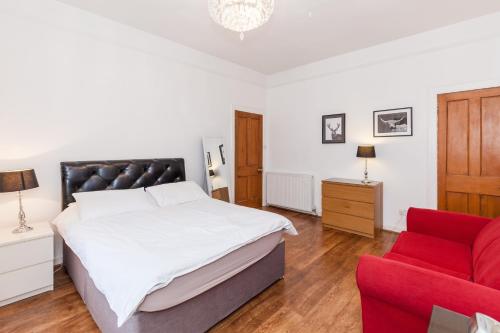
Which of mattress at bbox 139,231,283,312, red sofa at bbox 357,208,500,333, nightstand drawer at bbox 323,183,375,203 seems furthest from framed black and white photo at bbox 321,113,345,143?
mattress at bbox 139,231,283,312

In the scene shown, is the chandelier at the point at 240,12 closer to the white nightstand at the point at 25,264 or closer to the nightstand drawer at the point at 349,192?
the white nightstand at the point at 25,264

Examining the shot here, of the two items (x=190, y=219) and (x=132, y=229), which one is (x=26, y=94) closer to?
(x=132, y=229)

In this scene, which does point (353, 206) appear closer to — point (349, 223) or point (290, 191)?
point (349, 223)

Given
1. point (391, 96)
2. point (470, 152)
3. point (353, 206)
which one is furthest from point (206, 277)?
point (391, 96)

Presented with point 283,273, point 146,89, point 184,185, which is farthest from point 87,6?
point 283,273

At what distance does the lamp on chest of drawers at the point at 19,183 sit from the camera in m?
2.22

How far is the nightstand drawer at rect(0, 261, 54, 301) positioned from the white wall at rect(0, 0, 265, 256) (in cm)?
67

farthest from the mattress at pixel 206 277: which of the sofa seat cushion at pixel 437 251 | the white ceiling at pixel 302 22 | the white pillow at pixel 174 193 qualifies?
the white ceiling at pixel 302 22

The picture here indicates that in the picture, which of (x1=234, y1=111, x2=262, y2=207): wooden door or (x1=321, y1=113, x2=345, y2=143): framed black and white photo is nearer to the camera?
(x1=321, y1=113, x2=345, y2=143): framed black and white photo

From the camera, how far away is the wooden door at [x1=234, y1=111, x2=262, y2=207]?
4895mm

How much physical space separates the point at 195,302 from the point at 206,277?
190mm

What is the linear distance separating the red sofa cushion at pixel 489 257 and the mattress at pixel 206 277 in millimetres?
1439

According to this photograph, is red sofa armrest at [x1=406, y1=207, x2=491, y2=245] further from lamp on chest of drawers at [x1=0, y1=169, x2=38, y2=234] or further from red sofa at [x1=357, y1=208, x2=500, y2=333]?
lamp on chest of drawers at [x1=0, y1=169, x2=38, y2=234]

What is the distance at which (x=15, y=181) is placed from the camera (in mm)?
2262
